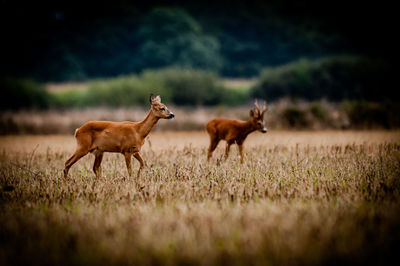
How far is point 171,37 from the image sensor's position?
5828 centimetres

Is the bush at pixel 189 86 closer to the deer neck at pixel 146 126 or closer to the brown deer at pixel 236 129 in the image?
the brown deer at pixel 236 129

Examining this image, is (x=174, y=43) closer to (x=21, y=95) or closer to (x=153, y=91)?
(x=153, y=91)

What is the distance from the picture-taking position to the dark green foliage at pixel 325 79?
33844mm

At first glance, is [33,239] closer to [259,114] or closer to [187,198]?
[187,198]

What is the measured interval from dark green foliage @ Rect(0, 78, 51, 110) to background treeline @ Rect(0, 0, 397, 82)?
2279cm

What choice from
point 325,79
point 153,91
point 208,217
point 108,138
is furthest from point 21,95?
point 208,217

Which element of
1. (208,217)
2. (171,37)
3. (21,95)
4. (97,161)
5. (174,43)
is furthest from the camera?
(171,37)

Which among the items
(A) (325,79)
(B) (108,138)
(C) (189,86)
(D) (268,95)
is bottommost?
(B) (108,138)

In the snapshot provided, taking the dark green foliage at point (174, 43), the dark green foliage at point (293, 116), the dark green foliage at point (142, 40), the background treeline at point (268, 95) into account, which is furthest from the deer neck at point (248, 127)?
the dark green foliage at point (142, 40)

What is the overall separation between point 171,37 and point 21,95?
3379cm

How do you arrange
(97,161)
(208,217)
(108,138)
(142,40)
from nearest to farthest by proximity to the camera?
(208,217), (108,138), (97,161), (142,40)

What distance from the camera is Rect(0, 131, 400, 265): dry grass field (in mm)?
3500

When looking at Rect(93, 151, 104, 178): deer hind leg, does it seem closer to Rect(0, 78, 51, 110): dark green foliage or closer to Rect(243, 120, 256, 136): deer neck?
Rect(243, 120, 256, 136): deer neck

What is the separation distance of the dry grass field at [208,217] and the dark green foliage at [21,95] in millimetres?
22369
